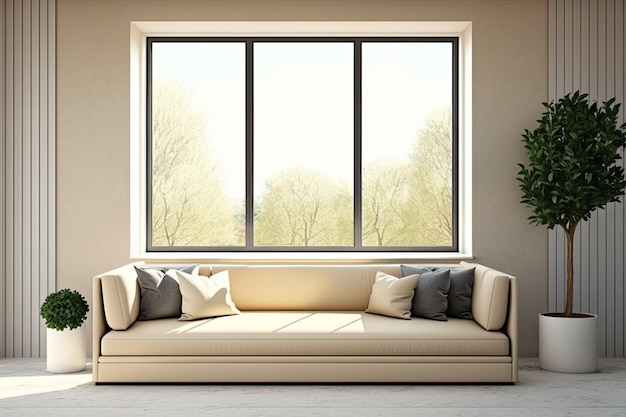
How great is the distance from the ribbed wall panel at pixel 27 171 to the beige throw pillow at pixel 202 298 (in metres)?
1.41

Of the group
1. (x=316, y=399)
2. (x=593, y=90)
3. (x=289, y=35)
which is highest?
(x=289, y=35)

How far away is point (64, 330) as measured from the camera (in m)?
5.32

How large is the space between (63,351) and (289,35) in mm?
3269

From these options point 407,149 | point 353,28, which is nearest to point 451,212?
point 407,149

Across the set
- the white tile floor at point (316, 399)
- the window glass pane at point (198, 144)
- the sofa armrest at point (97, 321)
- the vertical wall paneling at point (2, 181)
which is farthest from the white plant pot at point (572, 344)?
the vertical wall paneling at point (2, 181)

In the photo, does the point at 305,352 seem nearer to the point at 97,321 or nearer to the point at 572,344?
the point at 97,321

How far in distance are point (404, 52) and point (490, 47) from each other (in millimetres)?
803

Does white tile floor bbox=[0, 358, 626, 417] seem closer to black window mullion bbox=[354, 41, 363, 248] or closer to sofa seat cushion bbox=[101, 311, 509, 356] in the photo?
sofa seat cushion bbox=[101, 311, 509, 356]

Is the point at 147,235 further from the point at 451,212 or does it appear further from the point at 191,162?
the point at 451,212

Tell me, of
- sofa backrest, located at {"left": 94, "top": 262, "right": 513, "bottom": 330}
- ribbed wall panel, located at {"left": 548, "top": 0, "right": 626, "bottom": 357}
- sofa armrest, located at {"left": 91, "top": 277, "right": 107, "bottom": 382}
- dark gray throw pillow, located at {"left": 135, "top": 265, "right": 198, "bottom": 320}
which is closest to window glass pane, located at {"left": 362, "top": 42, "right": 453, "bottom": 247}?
sofa backrest, located at {"left": 94, "top": 262, "right": 513, "bottom": 330}

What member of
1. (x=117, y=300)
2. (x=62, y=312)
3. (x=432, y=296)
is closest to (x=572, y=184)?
(x=432, y=296)

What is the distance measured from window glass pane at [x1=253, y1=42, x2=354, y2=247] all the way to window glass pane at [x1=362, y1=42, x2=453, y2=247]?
188 mm

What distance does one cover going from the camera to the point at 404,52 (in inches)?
257

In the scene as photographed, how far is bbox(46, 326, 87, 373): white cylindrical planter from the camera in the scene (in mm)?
5344
